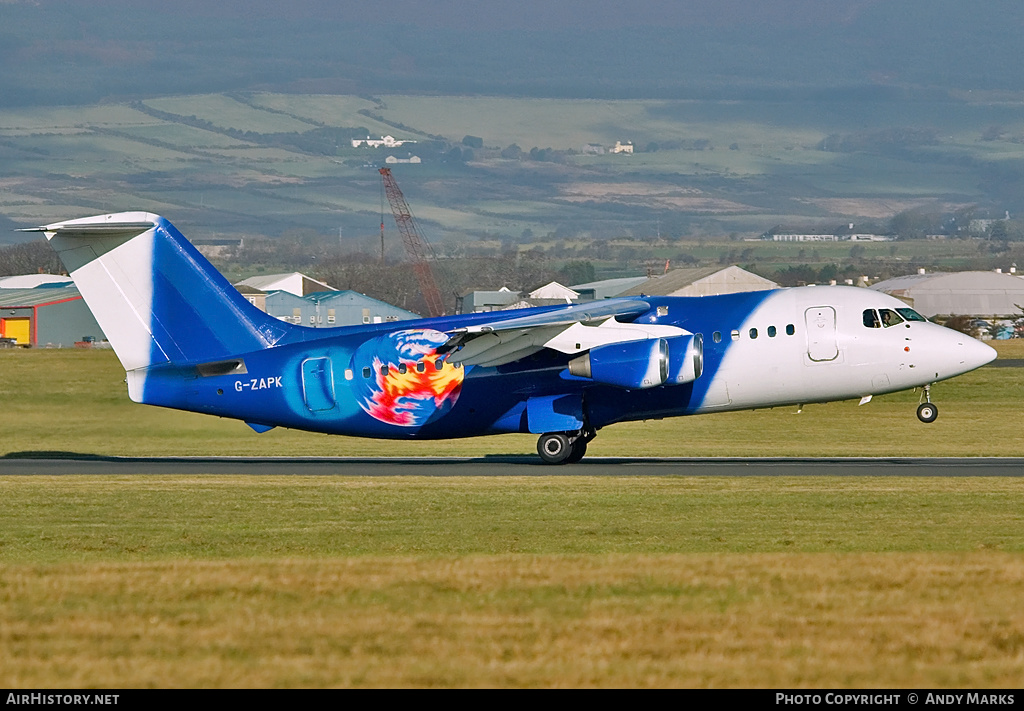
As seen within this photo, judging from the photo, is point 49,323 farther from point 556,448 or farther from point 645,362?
point 645,362

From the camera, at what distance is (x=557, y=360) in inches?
1147

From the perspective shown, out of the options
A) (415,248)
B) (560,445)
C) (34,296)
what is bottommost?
(34,296)

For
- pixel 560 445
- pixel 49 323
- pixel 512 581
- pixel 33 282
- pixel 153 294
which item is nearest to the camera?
pixel 512 581

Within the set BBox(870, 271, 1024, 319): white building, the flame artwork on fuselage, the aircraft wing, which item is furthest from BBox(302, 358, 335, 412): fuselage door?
BBox(870, 271, 1024, 319): white building

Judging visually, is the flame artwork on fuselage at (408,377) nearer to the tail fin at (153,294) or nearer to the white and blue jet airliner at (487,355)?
the white and blue jet airliner at (487,355)

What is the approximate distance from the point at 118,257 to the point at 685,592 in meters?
20.2

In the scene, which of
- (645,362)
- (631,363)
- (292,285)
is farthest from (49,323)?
(645,362)

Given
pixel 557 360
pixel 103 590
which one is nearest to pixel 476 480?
pixel 557 360

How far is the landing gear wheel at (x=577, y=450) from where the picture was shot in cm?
3008

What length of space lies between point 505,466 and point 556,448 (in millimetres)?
1358

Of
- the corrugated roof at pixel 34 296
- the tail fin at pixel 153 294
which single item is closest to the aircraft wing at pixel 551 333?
the tail fin at pixel 153 294

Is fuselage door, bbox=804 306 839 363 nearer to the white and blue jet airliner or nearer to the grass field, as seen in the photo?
the white and blue jet airliner

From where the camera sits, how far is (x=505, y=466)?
3041cm
